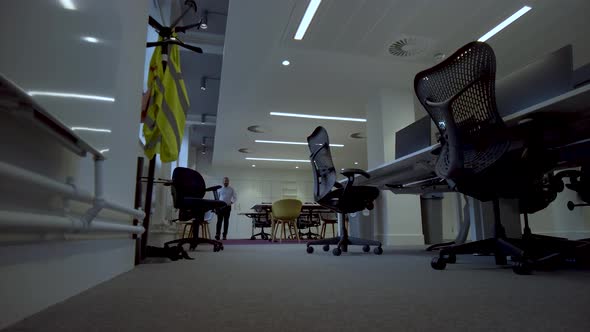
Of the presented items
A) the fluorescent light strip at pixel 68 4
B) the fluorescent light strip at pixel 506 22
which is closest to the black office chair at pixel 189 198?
the fluorescent light strip at pixel 68 4

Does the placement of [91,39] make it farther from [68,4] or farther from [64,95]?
A: [64,95]

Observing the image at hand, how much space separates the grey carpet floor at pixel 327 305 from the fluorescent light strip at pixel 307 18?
10.7ft

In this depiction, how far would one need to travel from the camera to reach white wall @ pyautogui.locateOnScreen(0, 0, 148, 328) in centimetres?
73

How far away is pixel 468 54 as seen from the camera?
1.62m

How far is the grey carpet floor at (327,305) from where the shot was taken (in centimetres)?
70

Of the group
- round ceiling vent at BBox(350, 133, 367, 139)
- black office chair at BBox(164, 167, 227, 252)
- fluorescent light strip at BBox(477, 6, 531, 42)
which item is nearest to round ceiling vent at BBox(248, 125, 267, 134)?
round ceiling vent at BBox(350, 133, 367, 139)

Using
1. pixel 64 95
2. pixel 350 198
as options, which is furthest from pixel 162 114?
pixel 350 198

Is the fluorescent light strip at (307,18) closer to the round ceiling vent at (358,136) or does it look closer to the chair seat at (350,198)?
the chair seat at (350,198)

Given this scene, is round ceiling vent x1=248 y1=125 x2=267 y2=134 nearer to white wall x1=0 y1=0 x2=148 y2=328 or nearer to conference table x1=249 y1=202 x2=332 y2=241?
conference table x1=249 y1=202 x2=332 y2=241

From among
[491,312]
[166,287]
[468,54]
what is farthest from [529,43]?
[166,287]

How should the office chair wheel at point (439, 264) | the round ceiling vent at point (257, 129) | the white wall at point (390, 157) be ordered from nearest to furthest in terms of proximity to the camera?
the office chair wheel at point (439, 264) < the white wall at point (390, 157) < the round ceiling vent at point (257, 129)

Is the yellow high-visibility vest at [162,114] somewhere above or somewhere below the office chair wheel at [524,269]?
above

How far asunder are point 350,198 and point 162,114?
1.78m

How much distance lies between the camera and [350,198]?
123 inches
